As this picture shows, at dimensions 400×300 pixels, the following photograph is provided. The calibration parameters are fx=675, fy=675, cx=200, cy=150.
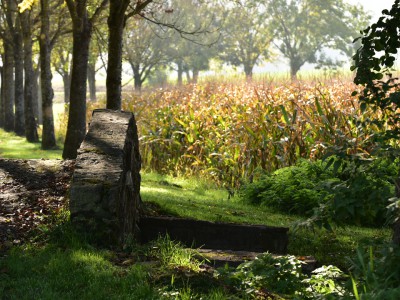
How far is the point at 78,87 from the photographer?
16141mm

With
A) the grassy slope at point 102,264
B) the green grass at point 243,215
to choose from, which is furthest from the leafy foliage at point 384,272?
the green grass at point 243,215

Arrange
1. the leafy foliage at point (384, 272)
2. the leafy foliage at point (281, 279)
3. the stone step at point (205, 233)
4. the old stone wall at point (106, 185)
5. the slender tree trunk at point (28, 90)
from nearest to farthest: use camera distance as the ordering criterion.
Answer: the leafy foliage at point (384, 272) → the leafy foliage at point (281, 279) → the old stone wall at point (106, 185) → the stone step at point (205, 233) → the slender tree trunk at point (28, 90)

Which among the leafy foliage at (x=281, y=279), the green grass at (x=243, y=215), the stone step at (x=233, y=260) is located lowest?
the green grass at (x=243, y=215)

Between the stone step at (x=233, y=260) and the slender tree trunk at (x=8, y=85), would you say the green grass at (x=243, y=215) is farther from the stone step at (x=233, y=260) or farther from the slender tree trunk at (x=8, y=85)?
the slender tree trunk at (x=8, y=85)

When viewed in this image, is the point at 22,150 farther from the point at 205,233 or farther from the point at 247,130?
the point at 205,233

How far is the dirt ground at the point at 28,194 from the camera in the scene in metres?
7.35

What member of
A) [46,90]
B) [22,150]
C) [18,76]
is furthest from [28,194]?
[18,76]

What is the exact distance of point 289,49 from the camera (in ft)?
216

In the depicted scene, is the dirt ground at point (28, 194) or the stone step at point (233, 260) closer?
the stone step at point (233, 260)

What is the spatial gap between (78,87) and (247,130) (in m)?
5.34

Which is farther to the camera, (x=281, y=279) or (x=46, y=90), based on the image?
(x=46, y=90)

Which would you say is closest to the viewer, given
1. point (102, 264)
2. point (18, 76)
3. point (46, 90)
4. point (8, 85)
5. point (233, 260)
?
point (102, 264)

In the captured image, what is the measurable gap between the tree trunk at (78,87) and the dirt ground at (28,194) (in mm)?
6096

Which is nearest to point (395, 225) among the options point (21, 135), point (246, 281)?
point (246, 281)
